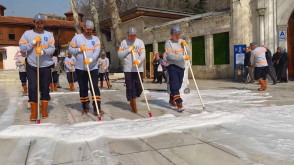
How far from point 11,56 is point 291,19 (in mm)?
34370

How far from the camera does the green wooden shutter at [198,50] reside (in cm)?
1697

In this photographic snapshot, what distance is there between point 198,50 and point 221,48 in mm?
1857

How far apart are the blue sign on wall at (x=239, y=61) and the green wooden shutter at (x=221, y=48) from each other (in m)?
→ 1.67

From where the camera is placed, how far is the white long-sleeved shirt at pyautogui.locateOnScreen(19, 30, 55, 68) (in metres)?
5.16

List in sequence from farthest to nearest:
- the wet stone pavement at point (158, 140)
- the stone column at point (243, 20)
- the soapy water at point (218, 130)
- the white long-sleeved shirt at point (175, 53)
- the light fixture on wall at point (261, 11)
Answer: the stone column at point (243, 20)
the light fixture on wall at point (261, 11)
the white long-sleeved shirt at point (175, 53)
the soapy water at point (218, 130)
the wet stone pavement at point (158, 140)

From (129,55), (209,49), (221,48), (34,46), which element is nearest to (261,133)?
(129,55)

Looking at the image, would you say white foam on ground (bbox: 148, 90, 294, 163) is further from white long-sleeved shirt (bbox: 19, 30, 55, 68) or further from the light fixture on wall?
the light fixture on wall

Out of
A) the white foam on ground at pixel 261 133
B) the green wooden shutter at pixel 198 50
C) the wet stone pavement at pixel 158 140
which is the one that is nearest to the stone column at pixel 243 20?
the green wooden shutter at pixel 198 50

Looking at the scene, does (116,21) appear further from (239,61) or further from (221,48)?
(239,61)

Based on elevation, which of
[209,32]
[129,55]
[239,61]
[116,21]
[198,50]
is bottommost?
[239,61]

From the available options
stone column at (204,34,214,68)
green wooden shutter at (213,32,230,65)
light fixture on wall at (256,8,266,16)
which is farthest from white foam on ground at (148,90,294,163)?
stone column at (204,34,214,68)

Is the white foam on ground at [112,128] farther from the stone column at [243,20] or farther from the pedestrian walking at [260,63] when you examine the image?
the stone column at [243,20]

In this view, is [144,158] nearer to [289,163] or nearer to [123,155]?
[123,155]

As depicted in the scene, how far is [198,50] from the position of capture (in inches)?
680
